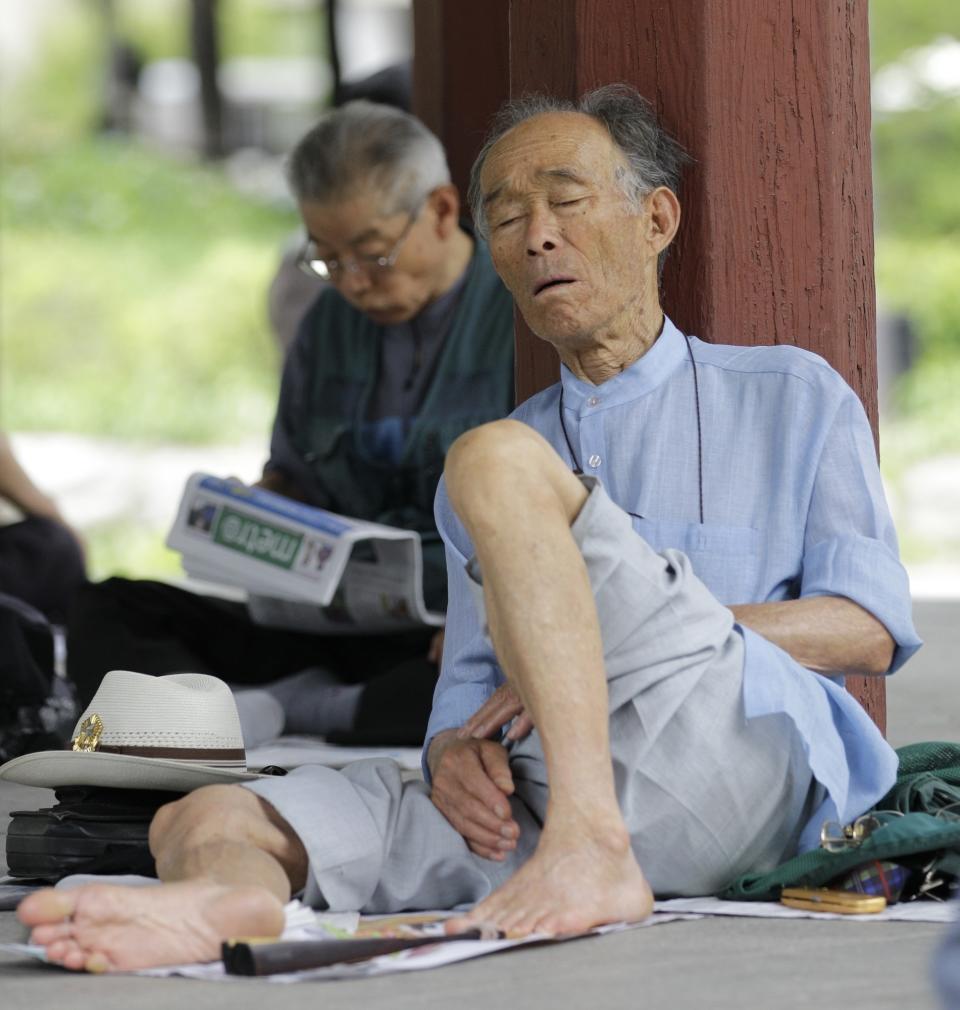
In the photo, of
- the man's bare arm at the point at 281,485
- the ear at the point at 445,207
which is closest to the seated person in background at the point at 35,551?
the man's bare arm at the point at 281,485

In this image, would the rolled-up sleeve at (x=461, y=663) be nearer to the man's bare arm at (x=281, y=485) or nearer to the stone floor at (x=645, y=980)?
the stone floor at (x=645, y=980)

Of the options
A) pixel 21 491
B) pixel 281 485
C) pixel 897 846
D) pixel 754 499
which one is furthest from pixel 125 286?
pixel 897 846

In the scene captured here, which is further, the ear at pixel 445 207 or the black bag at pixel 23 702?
the ear at pixel 445 207

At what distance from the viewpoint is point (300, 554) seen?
14.6 ft

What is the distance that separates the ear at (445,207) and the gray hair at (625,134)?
1411mm

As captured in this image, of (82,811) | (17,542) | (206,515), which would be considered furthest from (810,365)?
(17,542)

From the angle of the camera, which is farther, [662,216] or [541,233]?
[662,216]

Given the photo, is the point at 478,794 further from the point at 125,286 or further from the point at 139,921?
the point at 125,286

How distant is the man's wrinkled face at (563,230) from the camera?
308 centimetres

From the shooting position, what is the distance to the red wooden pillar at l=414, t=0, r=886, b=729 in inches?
138

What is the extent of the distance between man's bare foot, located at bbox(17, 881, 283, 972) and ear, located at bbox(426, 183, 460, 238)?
276 cm

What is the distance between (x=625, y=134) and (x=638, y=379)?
435 millimetres

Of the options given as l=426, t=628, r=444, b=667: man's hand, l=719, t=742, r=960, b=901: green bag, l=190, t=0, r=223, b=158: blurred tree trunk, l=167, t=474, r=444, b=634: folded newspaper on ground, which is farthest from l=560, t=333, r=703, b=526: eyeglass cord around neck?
l=190, t=0, r=223, b=158: blurred tree trunk

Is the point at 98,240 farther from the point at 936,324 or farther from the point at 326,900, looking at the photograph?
the point at 326,900
